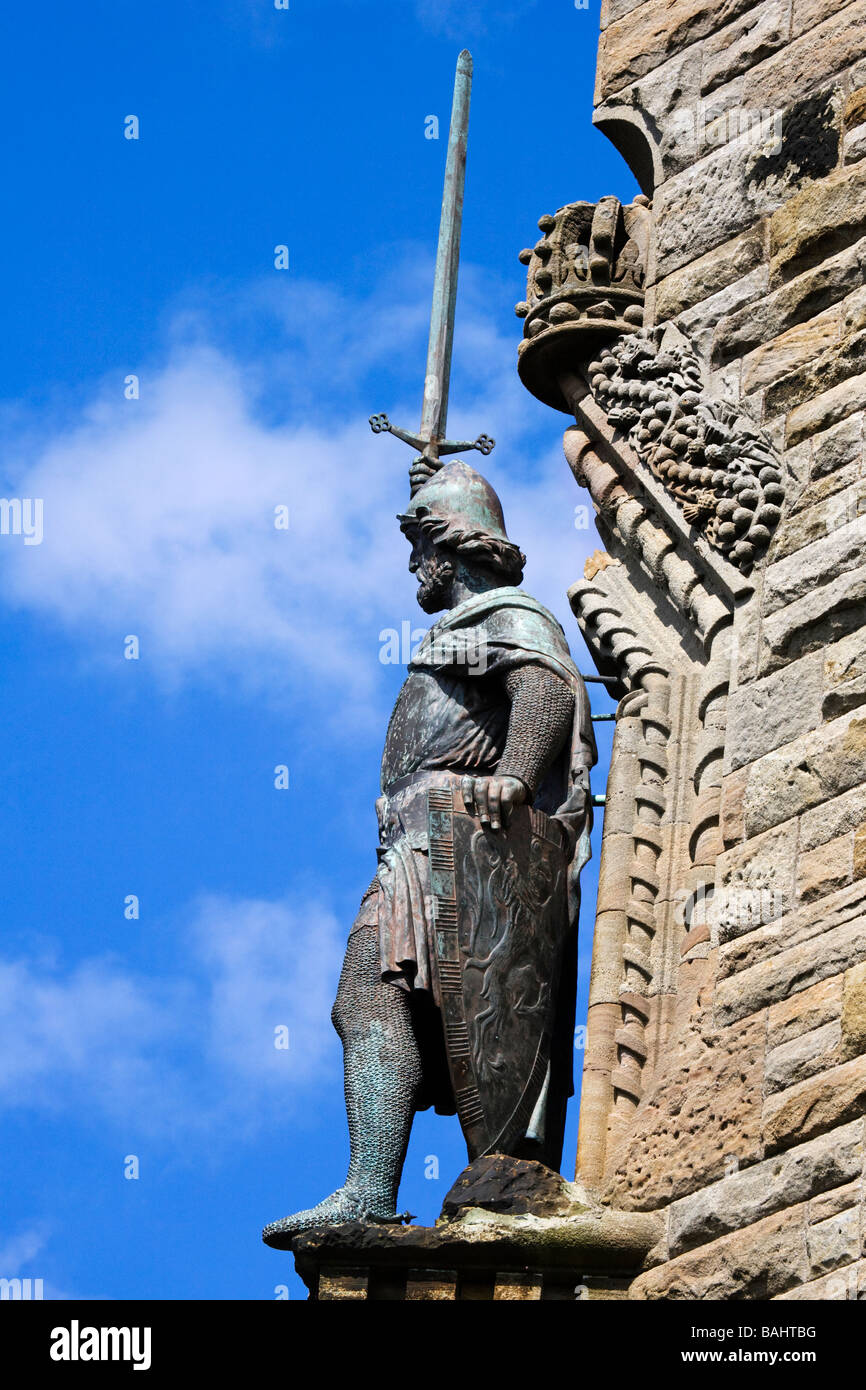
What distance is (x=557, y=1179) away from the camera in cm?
1212

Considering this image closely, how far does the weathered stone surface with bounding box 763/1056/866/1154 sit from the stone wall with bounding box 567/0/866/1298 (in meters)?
0.01

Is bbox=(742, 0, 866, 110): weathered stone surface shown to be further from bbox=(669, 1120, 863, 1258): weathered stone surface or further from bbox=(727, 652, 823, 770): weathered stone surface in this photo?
bbox=(669, 1120, 863, 1258): weathered stone surface

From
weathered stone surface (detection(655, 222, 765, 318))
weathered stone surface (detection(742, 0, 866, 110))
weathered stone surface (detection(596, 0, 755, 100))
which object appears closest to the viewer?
weathered stone surface (detection(742, 0, 866, 110))

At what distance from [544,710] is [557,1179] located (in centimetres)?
206

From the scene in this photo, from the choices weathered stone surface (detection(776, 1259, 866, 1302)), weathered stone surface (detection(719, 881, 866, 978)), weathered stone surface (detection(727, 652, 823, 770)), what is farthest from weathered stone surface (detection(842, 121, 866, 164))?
weathered stone surface (detection(776, 1259, 866, 1302))

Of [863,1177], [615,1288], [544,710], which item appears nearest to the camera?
A: [863,1177]

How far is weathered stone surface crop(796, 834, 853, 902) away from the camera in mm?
11742

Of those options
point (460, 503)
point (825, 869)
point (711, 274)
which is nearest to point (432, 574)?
point (460, 503)

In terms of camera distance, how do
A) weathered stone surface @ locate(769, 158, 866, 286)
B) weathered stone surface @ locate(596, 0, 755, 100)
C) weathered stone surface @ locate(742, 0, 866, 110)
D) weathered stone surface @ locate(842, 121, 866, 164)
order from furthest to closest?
1. weathered stone surface @ locate(596, 0, 755, 100)
2. weathered stone surface @ locate(742, 0, 866, 110)
3. weathered stone surface @ locate(842, 121, 866, 164)
4. weathered stone surface @ locate(769, 158, 866, 286)

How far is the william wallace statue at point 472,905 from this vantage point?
1238 centimetres

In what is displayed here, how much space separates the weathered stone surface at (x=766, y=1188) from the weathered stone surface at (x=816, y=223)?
4.18 meters

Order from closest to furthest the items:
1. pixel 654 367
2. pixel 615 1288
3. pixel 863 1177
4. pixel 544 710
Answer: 1. pixel 863 1177
2. pixel 615 1288
3. pixel 544 710
4. pixel 654 367

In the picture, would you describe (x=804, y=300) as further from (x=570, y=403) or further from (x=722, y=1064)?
(x=722, y=1064)
